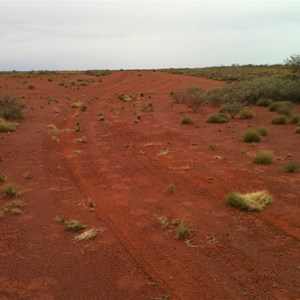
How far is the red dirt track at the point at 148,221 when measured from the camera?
223 inches

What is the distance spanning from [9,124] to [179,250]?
14.5 m

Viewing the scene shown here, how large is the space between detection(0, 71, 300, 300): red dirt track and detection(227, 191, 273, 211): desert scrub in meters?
0.17

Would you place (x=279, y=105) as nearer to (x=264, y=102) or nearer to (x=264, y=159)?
(x=264, y=102)

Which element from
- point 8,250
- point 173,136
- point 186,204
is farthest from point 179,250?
point 173,136

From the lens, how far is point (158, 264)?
616 centimetres

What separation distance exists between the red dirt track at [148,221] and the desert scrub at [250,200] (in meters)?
0.17

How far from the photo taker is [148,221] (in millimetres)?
7832

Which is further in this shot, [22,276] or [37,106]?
Result: [37,106]

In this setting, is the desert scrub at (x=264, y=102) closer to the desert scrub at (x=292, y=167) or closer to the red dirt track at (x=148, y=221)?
the red dirt track at (x=148, y=221)

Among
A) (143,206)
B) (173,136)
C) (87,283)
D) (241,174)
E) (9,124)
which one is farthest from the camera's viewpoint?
(9,124)

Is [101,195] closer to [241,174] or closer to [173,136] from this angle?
[241,174]

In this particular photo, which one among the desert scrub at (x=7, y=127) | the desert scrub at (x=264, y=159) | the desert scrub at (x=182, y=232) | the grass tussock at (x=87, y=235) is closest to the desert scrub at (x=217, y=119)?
the desert scrub at (x=264, y=159)

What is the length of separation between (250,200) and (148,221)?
7.55 feet

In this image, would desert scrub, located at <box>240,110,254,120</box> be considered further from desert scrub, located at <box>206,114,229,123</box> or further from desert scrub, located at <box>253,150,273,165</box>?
desert scrub, located at <box>253,150,273,165</box>
